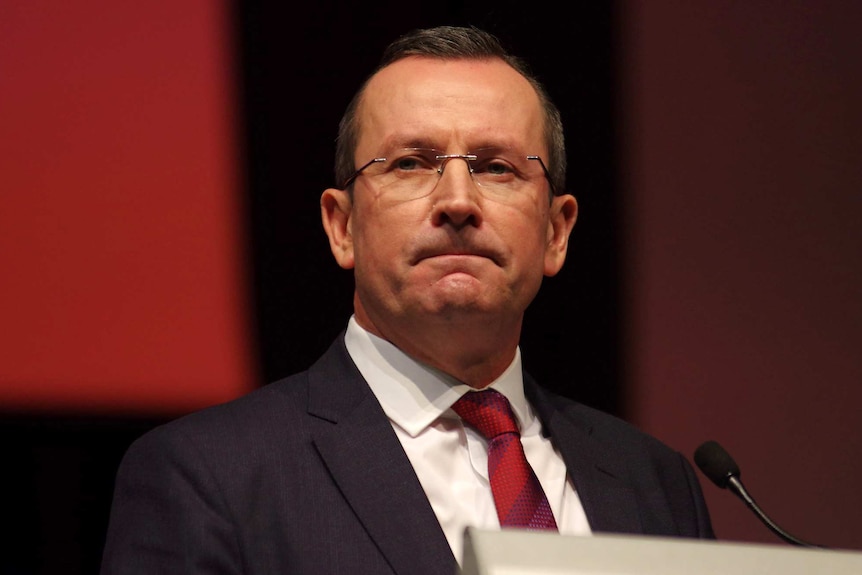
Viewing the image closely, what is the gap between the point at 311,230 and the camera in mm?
2096

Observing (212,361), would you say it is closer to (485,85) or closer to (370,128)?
(370,128)

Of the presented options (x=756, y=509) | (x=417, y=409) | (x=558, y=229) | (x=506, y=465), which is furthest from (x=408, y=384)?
(x=756, y=509)

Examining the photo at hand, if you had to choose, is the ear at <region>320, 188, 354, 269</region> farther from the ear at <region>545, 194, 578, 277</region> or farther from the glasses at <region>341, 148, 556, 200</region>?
the ear at <region>545, 194, 578, 277</region>

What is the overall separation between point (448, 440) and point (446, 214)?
344mm

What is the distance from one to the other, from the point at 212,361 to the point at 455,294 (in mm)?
631

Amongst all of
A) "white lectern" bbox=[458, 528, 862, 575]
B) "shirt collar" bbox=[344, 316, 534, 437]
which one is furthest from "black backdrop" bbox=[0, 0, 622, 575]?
"white lectern" bbox=[458, 528, 862, 575]

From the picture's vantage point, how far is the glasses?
1648 millimetres

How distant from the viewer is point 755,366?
2.32 metres

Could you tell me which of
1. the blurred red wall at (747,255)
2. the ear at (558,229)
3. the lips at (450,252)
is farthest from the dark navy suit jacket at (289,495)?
the blurred red wall at (747,255)

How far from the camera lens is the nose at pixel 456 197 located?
62.8 inches

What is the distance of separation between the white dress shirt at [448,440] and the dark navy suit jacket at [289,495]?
32 mm

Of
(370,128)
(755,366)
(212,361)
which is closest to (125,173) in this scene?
(212,361)

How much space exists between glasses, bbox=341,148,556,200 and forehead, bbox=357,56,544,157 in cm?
2

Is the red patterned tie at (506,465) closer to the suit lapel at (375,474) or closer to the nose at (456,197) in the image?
the suit lapel at (375,474)
